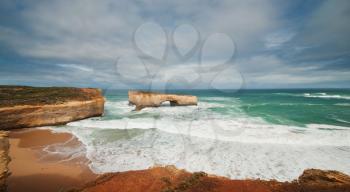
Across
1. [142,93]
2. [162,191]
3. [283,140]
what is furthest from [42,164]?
[142,93]

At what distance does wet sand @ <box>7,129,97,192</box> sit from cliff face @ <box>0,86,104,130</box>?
224 cm

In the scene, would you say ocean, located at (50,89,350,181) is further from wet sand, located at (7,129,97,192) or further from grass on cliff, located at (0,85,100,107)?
grass on cliff, located at (0,85,100,107)

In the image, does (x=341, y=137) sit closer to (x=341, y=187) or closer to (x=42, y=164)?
(x=341, y=187)

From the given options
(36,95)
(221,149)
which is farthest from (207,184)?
(36,95)

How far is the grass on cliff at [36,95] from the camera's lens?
13.9 m

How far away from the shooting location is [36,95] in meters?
15.6

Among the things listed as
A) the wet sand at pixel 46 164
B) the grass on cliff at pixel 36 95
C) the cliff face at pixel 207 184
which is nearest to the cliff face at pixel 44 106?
the grass on cliff at pixel 36 95

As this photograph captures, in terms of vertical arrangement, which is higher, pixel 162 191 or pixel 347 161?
pixel 162 191

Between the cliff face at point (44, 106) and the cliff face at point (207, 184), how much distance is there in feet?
40.0

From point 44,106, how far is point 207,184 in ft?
47.7

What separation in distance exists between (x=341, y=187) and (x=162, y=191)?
3.75 meters

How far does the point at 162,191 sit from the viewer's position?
13.4 feet

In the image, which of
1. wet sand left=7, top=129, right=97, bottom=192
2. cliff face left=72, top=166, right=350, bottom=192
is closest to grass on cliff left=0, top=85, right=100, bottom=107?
wet sand left=7, top=129, right=97, bottom=192

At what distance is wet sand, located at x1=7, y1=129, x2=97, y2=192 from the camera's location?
5820 millimetres
